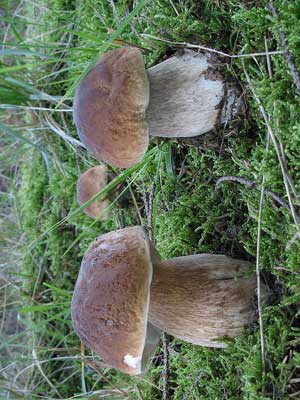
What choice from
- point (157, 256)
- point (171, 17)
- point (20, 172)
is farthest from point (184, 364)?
point (20, 172)

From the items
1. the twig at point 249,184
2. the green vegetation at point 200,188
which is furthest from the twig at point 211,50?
the twig at point 249,184

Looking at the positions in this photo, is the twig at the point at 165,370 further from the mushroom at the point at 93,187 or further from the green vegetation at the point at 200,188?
the mushroom at the point at 93,187

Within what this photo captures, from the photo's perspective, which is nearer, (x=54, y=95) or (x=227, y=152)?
(x=227, y=152)

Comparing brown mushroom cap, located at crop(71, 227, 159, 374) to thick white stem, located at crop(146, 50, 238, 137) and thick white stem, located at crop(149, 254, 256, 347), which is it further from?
thick white stem, located at crop(146, 50, 238, 137)

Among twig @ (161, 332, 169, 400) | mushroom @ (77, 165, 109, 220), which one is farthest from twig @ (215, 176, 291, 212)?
mushroom @ (77, 165, 109, 220)

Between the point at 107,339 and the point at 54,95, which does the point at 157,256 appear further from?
the point at 54,95

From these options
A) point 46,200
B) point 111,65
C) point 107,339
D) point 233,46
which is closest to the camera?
point 107,339

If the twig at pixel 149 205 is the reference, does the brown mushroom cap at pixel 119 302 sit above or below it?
above
